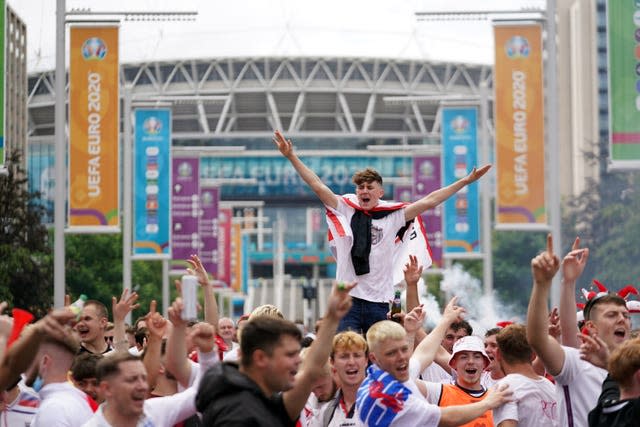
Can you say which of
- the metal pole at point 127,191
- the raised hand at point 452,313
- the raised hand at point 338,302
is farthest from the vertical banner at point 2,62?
the raised hand at point 338,302

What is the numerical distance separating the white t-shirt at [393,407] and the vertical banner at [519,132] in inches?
786

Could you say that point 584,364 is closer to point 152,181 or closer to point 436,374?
point 436,374

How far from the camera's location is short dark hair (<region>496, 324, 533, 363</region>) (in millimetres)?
9516

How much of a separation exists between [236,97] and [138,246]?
13212cm

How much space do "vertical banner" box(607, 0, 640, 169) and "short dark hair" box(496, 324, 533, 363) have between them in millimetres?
13848

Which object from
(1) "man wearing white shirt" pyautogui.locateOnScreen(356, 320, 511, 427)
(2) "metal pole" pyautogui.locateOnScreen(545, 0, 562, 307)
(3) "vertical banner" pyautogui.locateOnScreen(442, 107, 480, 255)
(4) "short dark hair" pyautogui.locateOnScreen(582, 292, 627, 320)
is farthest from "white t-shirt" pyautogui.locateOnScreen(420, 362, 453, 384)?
(3) "vertical banner" pyautogui.locateOnScreen(442, 107, 480, 255)

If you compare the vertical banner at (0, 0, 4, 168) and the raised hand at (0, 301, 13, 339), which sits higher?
the vertical banner at (0, 0, 4, 168)

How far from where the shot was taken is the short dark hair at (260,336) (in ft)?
23.2

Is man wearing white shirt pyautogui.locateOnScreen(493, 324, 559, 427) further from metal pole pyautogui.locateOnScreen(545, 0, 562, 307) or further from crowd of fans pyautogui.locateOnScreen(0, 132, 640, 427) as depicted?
metal pole pyautogui.locateOnScreen(545, 0, 562, 307)

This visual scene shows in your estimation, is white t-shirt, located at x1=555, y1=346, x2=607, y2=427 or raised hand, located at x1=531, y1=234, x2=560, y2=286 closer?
raised hand, located at x1=531, y1=234, x2=560, y2=286

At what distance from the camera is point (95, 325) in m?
11.9

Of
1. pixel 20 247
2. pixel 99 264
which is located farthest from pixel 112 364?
pixel 99 264

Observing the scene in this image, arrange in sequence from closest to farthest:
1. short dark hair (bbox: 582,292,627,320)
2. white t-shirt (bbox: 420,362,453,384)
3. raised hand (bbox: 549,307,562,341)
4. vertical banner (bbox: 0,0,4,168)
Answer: short dark hair (bbox: 582,292,627,320)
raised hand (bbox: 549,307,562,341)
white t-shirt (bbox: 420,362,453,384)
vertical banner (bbox: 0,0,4,168)

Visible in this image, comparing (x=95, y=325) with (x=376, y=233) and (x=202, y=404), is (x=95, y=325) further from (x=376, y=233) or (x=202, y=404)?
(x=202, y=404)
